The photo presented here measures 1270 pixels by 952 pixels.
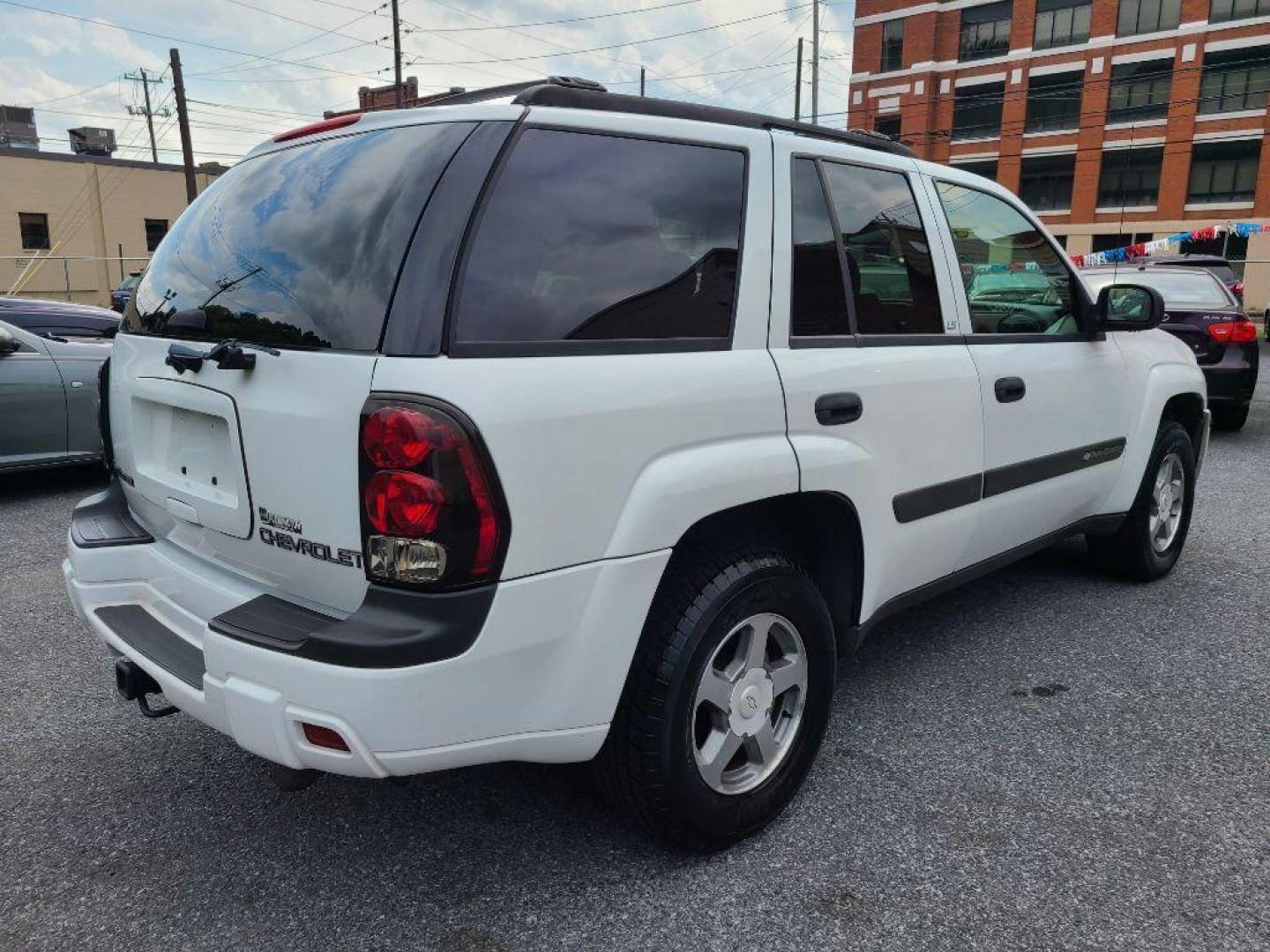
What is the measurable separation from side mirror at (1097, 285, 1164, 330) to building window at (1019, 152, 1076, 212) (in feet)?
136

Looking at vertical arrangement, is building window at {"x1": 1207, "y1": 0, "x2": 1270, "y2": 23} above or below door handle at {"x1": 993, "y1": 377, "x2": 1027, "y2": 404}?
above

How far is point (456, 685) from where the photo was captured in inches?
72.2

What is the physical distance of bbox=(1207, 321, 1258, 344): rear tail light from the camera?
882 centimetres

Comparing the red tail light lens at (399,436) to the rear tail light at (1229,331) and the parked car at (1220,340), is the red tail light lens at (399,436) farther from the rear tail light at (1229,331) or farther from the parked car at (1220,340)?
the rear tail light at (1229,331)

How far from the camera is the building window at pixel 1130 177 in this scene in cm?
3916

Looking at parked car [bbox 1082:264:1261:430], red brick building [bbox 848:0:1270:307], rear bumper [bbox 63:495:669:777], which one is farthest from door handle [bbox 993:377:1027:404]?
red brick building [bbox 848:0:1270:307]

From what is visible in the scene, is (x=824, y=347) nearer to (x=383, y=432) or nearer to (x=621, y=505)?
(x=621, y=505)

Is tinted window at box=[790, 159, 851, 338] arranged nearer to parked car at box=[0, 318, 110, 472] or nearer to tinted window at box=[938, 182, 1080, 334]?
tinted window at box=[938, 182, 1080, 334]

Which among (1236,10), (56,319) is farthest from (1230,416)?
(1236,10)

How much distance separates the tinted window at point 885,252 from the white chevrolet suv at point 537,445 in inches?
0.5

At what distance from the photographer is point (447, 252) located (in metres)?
1.88


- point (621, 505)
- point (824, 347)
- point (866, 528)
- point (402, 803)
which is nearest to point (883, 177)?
point (824, 347)

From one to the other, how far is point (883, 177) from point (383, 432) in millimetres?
1930

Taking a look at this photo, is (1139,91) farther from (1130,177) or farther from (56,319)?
(56,319)
